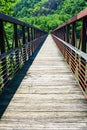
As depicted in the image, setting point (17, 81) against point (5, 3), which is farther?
point (5, 3)

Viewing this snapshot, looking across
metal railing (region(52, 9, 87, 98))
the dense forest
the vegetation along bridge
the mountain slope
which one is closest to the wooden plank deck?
the vegetation along bridge

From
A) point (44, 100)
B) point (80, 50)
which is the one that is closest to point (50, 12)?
point (80, 50)

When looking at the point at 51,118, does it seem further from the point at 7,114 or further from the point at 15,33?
the point at 15,33

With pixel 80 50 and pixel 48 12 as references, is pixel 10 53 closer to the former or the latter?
pixel 80 50

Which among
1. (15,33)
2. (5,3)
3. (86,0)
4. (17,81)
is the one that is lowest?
(17,81)

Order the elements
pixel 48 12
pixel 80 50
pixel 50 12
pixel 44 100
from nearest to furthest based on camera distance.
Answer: pixel 44 100, pixel 80 50, pixel 50 12, pixel 48 12

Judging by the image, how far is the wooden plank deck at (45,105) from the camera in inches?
185

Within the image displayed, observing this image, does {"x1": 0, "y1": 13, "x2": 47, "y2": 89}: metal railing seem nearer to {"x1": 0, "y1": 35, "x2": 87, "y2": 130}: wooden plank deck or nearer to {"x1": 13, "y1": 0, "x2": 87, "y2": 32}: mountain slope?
{"x1": 0, "y1": 35, "x2": 87, "y2": 130}: wooden plank deck

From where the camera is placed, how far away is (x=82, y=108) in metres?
5.51

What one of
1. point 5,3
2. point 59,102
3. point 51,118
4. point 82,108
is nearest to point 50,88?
point 59,102

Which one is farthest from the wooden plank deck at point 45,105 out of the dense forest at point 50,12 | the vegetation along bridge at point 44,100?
the dense forest at point 50,12

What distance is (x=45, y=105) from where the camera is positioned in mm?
5746

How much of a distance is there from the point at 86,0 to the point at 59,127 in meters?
139

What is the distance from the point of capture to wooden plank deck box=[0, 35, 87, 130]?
469 centimetres
